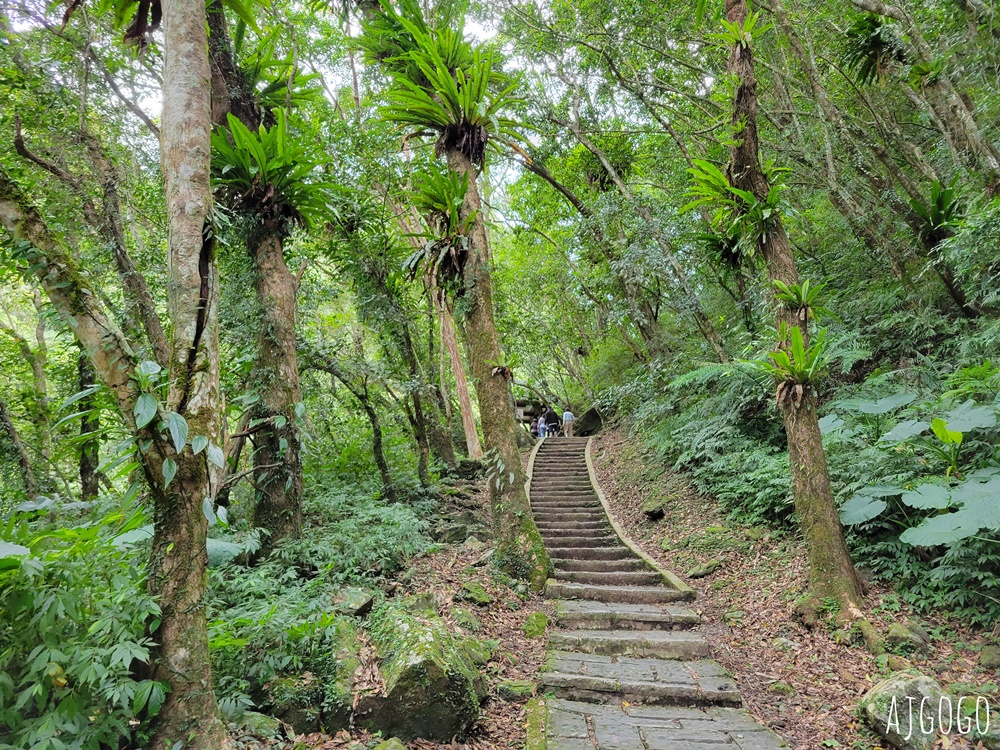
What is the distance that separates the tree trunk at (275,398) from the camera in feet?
15.2

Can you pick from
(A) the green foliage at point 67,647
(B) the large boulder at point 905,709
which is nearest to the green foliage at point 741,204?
(B) the large boulder at point 905,709

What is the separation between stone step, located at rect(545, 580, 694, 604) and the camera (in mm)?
5125

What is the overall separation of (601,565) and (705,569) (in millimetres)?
1256

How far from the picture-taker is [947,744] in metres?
2.66

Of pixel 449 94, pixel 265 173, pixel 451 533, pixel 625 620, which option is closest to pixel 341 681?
pixel 625 620

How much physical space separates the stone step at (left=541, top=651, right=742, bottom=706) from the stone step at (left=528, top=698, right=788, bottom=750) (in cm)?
7

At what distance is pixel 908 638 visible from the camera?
3.47 meters

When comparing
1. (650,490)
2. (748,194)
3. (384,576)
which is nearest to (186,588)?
(384,576)

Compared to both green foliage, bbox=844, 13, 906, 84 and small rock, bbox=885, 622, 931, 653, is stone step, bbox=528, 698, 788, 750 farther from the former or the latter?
green foliage, bbox=844, 13, 906, 84

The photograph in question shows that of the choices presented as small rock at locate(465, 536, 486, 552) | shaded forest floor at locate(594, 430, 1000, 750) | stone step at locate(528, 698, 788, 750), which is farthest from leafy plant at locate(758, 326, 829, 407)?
small rock at locate(465, 536, 486, 552)

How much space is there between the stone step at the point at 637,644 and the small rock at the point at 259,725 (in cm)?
257

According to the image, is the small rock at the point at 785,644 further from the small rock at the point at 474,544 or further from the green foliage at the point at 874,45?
the green foliage at the point at 874,45

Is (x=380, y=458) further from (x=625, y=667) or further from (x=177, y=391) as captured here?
(x=177, y=391)

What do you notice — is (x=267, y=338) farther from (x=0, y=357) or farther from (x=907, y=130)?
(x=907, y=130)
